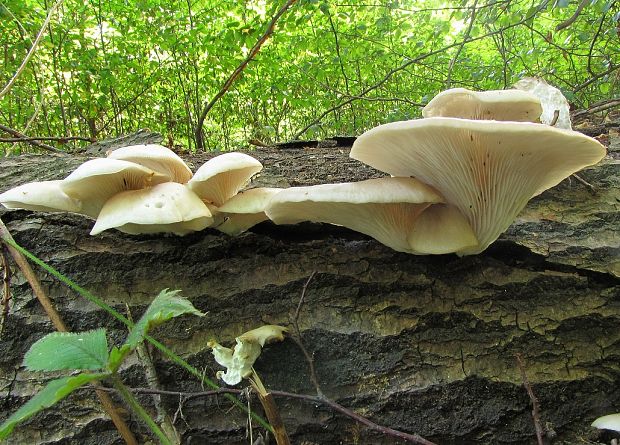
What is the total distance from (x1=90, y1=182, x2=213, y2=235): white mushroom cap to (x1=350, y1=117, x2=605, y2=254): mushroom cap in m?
0.62

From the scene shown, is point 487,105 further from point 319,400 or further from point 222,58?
point 222,58

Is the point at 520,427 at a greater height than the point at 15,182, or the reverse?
the point at 15,182

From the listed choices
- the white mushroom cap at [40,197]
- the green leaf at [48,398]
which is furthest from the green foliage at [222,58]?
the green leaf at [48,398]

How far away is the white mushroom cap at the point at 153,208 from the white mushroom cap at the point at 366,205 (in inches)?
11.0

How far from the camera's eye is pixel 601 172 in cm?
199

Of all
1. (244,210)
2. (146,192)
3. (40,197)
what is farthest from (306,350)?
(40,197)

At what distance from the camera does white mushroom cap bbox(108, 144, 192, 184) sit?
5.27ft

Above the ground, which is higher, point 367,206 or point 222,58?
point 222,58

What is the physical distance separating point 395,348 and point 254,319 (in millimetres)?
544

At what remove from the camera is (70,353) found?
111cm

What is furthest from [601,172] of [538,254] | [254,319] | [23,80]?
[23,80]

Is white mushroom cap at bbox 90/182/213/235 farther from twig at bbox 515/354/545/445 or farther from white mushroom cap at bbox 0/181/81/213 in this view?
twig at bbox 515/354/545/445

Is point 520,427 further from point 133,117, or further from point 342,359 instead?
point 133,117

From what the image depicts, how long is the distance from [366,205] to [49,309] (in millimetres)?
1263
